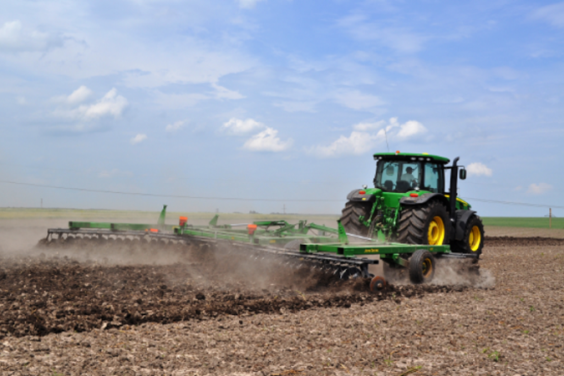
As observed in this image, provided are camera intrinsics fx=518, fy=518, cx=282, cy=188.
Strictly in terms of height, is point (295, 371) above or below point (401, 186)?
below

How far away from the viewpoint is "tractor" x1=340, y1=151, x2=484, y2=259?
10.2 meters

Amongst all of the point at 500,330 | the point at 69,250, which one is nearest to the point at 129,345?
the point at 500,330

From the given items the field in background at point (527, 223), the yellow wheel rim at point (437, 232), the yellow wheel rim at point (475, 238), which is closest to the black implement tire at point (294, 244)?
the yellow wheel rim at point (437, 232)

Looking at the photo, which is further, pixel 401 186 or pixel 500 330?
pixel 401 186

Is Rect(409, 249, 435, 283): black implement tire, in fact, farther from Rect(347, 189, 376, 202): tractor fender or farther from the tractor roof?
the tractor roof

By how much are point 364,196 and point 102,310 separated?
5.96m

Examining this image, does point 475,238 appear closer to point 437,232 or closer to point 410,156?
point 437,232

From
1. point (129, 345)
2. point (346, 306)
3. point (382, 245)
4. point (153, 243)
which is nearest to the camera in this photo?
point (129, 345)

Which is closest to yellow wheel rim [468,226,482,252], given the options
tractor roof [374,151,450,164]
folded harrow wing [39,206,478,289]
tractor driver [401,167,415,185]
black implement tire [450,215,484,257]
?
black implement tire [450,215,484,257]

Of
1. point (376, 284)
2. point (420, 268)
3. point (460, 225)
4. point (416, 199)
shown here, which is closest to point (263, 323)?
point (376, 284)

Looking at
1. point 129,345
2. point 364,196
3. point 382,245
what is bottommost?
point 129,345

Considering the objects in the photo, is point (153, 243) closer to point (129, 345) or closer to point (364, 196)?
point (364, 196)

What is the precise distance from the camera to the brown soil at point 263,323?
4719mm

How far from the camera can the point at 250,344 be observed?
528 centimetres
